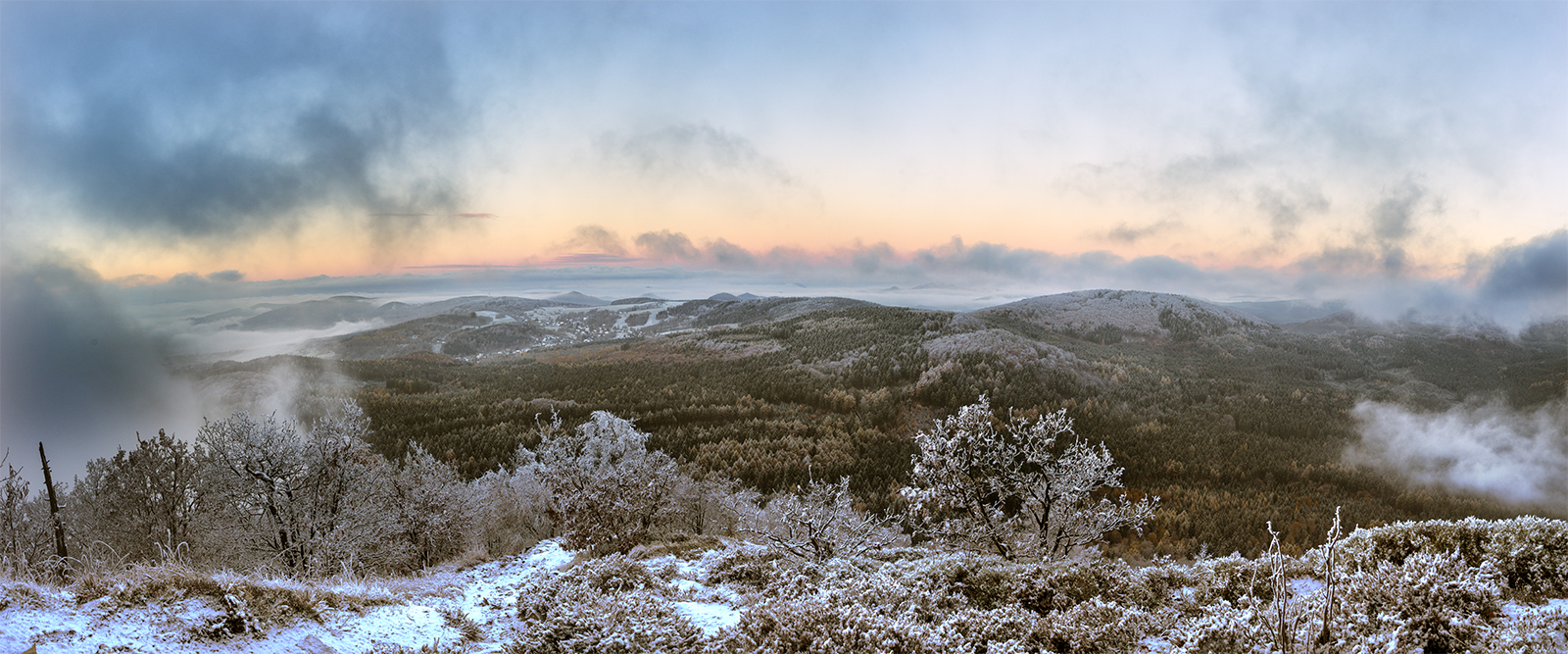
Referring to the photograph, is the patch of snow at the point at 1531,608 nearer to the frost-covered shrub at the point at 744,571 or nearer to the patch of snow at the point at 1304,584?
the patch of snow at the point at 1304,584

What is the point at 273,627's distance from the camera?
6648 millimetres

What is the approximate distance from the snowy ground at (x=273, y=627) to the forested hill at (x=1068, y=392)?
87.3 feet

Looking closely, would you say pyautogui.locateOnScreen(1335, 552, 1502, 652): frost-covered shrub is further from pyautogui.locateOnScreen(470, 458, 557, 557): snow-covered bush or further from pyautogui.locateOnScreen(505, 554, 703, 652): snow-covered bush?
pyautogui.locateOnScreen(470, 458, 557, 557): snow-covered bush

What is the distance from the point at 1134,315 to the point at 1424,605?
379 feet

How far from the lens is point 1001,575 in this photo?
29.9 ft

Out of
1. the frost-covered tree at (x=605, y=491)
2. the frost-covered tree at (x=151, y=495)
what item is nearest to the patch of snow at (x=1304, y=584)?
the frost-covered tree at (x=605, y=491)

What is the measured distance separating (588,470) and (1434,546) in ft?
77.7

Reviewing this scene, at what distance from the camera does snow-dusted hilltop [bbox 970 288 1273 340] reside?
98.1m

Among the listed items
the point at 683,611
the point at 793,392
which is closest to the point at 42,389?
the point at 793,392

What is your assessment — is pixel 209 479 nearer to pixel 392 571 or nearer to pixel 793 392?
pixel 392 571

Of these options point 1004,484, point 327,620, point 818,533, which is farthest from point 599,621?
point 1004,484

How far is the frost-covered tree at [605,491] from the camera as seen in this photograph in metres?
20.9

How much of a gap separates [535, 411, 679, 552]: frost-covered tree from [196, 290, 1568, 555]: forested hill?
1413 centimetres

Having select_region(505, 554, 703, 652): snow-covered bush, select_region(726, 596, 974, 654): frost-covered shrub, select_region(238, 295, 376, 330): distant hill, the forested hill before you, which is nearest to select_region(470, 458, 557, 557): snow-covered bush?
the forested hill
